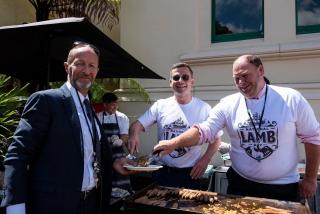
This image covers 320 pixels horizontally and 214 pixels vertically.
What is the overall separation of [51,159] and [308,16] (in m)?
4.71

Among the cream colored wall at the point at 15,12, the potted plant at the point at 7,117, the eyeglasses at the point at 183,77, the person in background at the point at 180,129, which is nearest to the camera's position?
the person in background at the point at 180,129

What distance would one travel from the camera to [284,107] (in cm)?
289

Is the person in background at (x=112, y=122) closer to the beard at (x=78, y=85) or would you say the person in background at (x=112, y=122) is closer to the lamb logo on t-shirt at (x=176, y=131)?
the lamb logo on t-shirt at (x=176, y=131)

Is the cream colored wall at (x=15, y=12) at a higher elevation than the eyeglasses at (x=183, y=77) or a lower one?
higher

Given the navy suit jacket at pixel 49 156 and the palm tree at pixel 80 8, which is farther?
the palm tree at pixel 80 8

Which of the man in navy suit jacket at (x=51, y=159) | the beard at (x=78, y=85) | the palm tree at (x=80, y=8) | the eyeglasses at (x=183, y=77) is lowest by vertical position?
the man in navy suit jacket at (x=51, y=159)

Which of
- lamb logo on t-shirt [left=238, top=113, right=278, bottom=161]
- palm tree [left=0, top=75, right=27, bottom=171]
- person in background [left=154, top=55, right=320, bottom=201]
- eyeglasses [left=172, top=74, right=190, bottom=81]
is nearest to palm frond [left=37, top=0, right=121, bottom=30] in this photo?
palm tree [left=0, top=75, right=27, bottom=171]

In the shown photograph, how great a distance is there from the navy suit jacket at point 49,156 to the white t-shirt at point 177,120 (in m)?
1.51

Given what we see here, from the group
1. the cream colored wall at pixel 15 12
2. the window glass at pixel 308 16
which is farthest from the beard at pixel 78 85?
the cream colored wall at pixel 15 12

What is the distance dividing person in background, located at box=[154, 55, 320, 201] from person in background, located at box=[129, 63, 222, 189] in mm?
491

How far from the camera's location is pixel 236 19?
599cm

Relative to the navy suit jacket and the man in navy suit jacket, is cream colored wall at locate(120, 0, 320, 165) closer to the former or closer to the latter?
the man in navy suit jacket

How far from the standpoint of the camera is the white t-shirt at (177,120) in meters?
3.59

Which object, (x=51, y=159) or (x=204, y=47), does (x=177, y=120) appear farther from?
(x=204, y=47)
